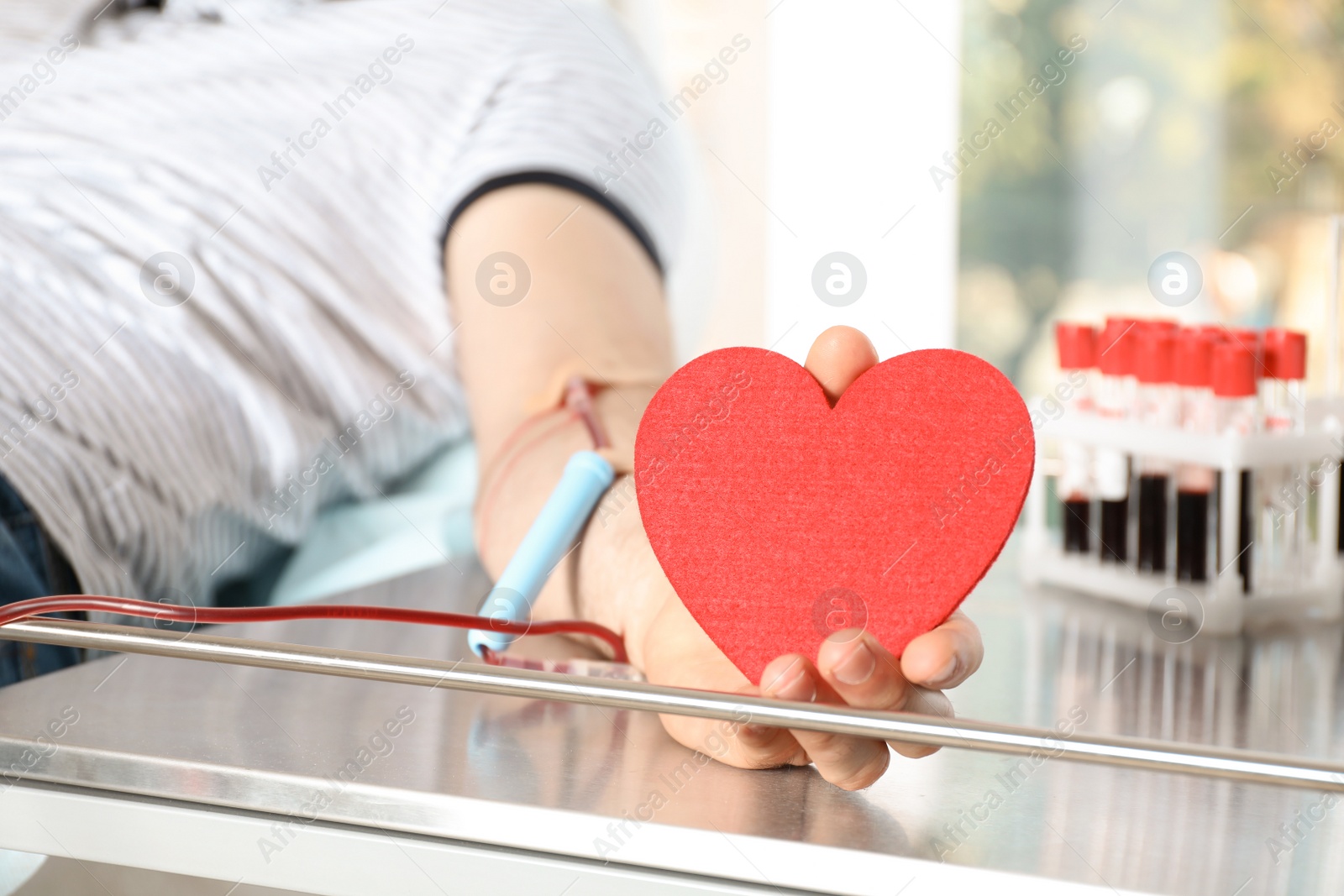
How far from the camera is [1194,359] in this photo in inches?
24.2

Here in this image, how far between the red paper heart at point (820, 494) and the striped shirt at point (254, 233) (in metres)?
0.38

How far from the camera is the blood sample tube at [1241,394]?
1.94 feet

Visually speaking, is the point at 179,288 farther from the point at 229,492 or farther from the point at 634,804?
the point at 634,804

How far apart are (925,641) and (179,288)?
1.98 feet

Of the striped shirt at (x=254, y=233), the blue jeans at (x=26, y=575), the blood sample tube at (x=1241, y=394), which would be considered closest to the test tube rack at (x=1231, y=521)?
the blood sample tube at (x=1241, y=394)

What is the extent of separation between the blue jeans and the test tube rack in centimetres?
50

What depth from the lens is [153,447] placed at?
2.23 ft

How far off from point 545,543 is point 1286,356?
0.40 metres

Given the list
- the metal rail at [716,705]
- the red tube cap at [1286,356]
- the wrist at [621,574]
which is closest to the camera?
the metal rail at [716,705]

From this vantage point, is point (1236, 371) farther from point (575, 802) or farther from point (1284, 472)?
point (575, 802)

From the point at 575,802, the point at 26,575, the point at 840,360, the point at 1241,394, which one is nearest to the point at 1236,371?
the point at 1241,394

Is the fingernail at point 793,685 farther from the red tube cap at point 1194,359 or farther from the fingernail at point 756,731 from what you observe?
the red tube cap at point 1194,359

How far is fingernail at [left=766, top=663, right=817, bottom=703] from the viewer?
34 cm

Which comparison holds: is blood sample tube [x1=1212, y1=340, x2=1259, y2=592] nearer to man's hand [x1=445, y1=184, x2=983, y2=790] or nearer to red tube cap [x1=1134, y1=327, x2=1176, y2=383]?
red tube cap [x1=1134, y1=327, x2=1176, y2=383]
